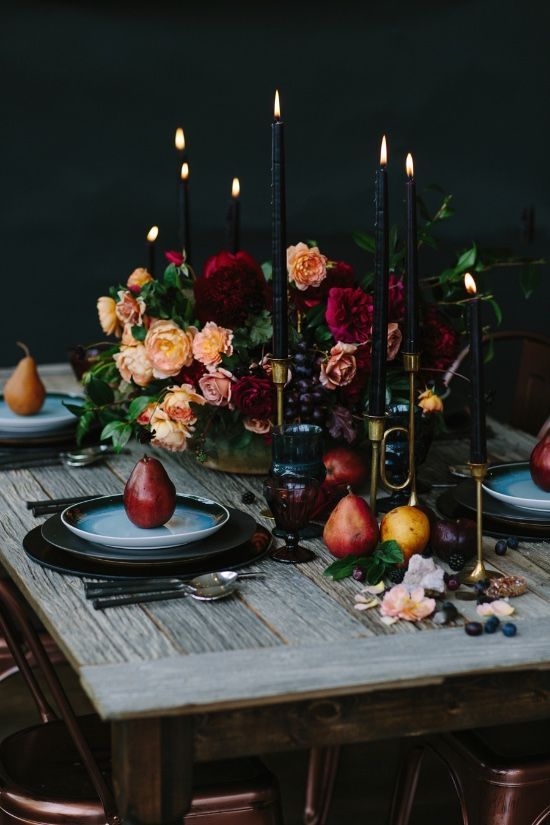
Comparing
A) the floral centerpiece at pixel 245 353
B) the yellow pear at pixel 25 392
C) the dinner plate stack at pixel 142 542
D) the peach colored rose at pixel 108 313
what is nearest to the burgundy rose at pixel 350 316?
the floral centerpiece at pixel 245 353

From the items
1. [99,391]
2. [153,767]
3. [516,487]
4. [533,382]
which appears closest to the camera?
[153,767]

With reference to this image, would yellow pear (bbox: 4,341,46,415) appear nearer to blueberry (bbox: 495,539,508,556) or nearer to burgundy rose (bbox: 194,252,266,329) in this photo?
burgundy rose (bbox: 194,252,266,329)

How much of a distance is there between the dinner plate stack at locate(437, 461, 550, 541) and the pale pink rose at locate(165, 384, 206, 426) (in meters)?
0.40

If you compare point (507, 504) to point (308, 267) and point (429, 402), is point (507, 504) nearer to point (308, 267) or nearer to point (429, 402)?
point (429, 402)

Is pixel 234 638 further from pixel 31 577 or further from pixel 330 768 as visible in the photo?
pixel 330 768

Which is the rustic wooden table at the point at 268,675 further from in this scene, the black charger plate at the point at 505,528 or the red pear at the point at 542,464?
the red pear at the point at 542,464

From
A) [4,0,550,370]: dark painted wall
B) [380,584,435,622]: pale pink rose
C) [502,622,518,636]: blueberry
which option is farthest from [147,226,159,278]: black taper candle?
[4,0,550,370]: dark painted wall

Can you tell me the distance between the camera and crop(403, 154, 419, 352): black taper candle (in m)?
1.62

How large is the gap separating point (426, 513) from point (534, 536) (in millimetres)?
155

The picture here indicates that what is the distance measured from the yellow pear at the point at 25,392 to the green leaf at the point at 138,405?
14.5 inches

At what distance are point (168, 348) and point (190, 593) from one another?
0.53 meters

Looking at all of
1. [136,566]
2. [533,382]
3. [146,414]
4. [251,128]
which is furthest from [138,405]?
[251,128]

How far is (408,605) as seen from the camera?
1.39 meters

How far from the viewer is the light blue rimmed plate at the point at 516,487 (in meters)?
1.72
